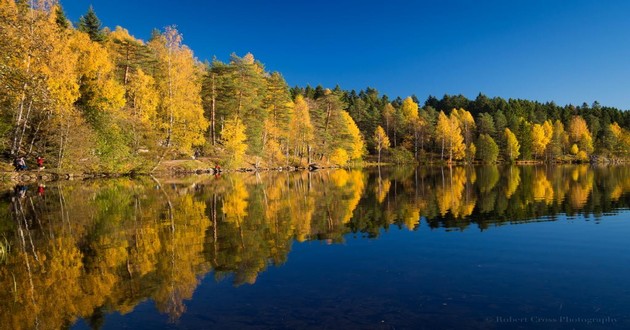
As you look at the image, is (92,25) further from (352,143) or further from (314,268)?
(314,268)

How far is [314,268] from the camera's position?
1018 cm

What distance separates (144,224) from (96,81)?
3423 centimetres

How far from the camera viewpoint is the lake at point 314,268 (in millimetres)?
7059

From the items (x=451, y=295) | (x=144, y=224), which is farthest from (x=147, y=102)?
(x=451, y=295)

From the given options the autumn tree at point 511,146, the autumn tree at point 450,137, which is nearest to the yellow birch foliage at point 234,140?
the autumn tree at point 450,137

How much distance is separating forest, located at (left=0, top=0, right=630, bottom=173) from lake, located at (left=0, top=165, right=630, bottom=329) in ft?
27.9

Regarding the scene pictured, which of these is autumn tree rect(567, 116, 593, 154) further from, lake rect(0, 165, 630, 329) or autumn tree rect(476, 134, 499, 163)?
lake rect(0, 165, 630, 329)

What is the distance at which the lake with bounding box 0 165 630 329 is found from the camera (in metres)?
7.06

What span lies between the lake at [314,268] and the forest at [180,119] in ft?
27.9

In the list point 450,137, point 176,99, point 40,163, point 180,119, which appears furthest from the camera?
point 450,137

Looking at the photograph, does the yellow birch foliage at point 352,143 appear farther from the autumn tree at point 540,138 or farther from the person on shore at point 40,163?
the person on shore at point 40,163

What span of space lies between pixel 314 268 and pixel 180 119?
148ft

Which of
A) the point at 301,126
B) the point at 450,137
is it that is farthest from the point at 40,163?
the point at 450,137

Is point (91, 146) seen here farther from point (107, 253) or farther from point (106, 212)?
point (107, 253)
